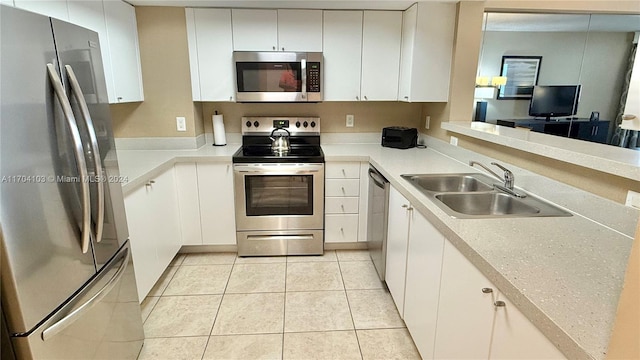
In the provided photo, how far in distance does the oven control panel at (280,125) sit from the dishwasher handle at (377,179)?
0.79 meters

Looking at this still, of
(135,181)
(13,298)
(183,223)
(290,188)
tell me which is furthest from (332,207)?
(13,298)

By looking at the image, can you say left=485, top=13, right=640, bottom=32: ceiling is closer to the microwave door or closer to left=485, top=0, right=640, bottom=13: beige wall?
left=485, top=0, right=640, bottom=13: beige wall

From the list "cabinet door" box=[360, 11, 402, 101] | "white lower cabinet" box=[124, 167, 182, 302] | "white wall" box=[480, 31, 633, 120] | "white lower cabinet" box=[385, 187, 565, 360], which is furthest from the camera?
"white wall" box=[480, 31, 633, 120]

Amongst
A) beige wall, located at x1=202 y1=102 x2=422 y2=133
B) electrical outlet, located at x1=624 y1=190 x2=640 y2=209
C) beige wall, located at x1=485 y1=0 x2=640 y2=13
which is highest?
beige wall, located at x1=485 y1=0 x2=640 y2=13

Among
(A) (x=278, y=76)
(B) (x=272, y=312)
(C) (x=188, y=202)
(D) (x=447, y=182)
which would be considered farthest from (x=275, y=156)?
(D) (x=447, y=182)

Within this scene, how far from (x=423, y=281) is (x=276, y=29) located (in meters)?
2.17

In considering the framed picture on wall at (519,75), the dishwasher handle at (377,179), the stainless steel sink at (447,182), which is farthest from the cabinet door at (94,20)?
the framed picture on wall at (519,75)

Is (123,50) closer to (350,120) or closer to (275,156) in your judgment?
(275,156)

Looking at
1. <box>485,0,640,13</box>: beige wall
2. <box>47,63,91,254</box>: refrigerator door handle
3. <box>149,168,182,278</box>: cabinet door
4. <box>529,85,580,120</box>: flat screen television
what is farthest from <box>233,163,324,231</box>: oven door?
<box>529,85,580,120</box>: flat screen television

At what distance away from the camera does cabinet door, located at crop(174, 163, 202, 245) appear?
2.68 m

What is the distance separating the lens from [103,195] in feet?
4.42

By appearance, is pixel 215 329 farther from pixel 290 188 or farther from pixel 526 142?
pixel 526 142

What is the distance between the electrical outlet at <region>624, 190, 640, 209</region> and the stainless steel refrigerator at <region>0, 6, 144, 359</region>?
196cm

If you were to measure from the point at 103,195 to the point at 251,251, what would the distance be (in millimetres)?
1627
